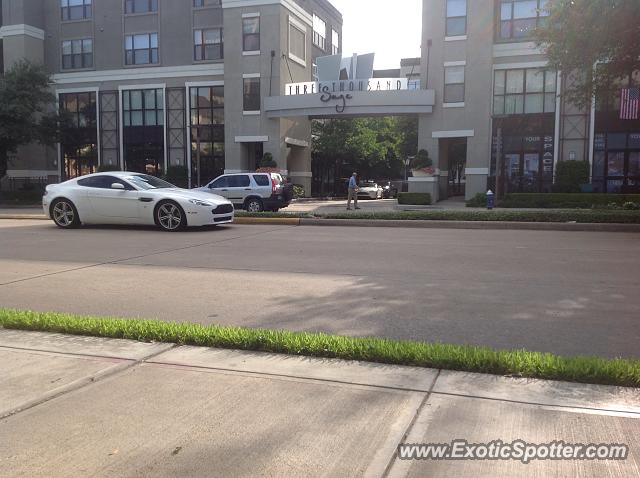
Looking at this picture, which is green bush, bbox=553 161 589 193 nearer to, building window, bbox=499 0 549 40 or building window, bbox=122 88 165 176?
building window, bbox=499 0 549 40

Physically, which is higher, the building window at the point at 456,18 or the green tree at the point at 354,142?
the building window at the point at 456,18

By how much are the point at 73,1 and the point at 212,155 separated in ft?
51.0

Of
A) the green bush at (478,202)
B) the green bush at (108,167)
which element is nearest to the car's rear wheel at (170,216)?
the green bush at (478,202)

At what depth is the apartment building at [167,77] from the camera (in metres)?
36.8

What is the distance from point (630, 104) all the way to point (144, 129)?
3015 cm

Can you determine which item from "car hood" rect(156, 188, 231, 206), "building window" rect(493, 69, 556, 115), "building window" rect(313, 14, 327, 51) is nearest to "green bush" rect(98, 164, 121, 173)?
"building window" rect(313, 14, 327, 51)

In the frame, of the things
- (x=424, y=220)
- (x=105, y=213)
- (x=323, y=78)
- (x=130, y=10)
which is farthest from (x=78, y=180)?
(x=130, y=10)

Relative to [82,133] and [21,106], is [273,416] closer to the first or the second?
[21,106]

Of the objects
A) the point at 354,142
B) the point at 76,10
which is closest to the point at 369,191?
the point at 354,142

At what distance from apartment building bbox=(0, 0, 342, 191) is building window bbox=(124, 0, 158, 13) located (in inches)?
2.7

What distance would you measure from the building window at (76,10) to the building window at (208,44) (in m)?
8.78

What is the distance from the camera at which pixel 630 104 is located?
27797 mm

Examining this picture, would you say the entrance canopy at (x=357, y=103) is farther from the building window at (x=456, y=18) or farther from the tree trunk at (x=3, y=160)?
the tree trunk at (x=3, y=160)

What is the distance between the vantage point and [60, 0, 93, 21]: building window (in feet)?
137
